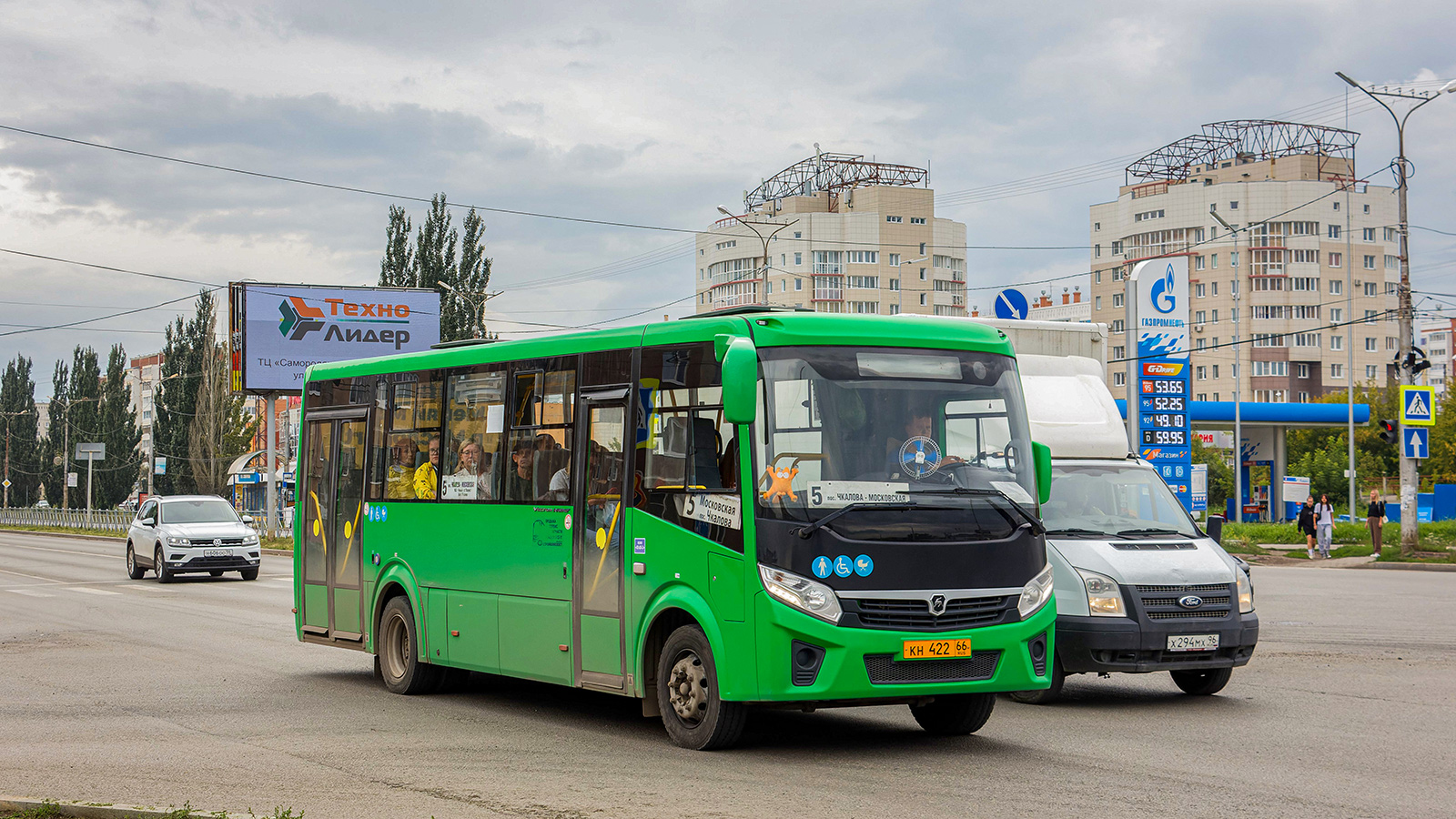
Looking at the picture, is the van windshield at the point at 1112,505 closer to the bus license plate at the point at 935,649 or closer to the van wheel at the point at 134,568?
the bus license plate at the point at 935,649

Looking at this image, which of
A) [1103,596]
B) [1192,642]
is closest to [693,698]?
[1103,596]

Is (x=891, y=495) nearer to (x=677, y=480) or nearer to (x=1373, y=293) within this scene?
(x=677, y=480)

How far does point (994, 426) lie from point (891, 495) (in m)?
1.02

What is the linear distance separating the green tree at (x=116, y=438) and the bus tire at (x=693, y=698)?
88690mm

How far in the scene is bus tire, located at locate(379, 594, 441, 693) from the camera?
12391 millimetres

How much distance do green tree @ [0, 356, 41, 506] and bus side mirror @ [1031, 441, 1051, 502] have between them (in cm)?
11171

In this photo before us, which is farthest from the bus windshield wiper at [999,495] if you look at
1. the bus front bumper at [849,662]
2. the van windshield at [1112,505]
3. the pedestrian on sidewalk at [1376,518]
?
the pedestrian on sidewalk at [1376,518]

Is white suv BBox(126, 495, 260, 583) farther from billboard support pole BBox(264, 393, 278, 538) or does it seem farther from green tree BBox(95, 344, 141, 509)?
green tree BBox(95, 344, 141, 509)

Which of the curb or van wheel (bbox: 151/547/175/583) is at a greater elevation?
the curb

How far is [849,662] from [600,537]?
7.29ft

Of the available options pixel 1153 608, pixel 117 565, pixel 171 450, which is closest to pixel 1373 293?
pixel 171 450

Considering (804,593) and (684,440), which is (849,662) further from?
(684,440)

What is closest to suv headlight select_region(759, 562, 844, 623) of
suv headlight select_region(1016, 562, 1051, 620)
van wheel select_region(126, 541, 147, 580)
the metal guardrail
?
suv headlight select_region(1016, 562, 1051, 620)

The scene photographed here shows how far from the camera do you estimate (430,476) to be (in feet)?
40.4
